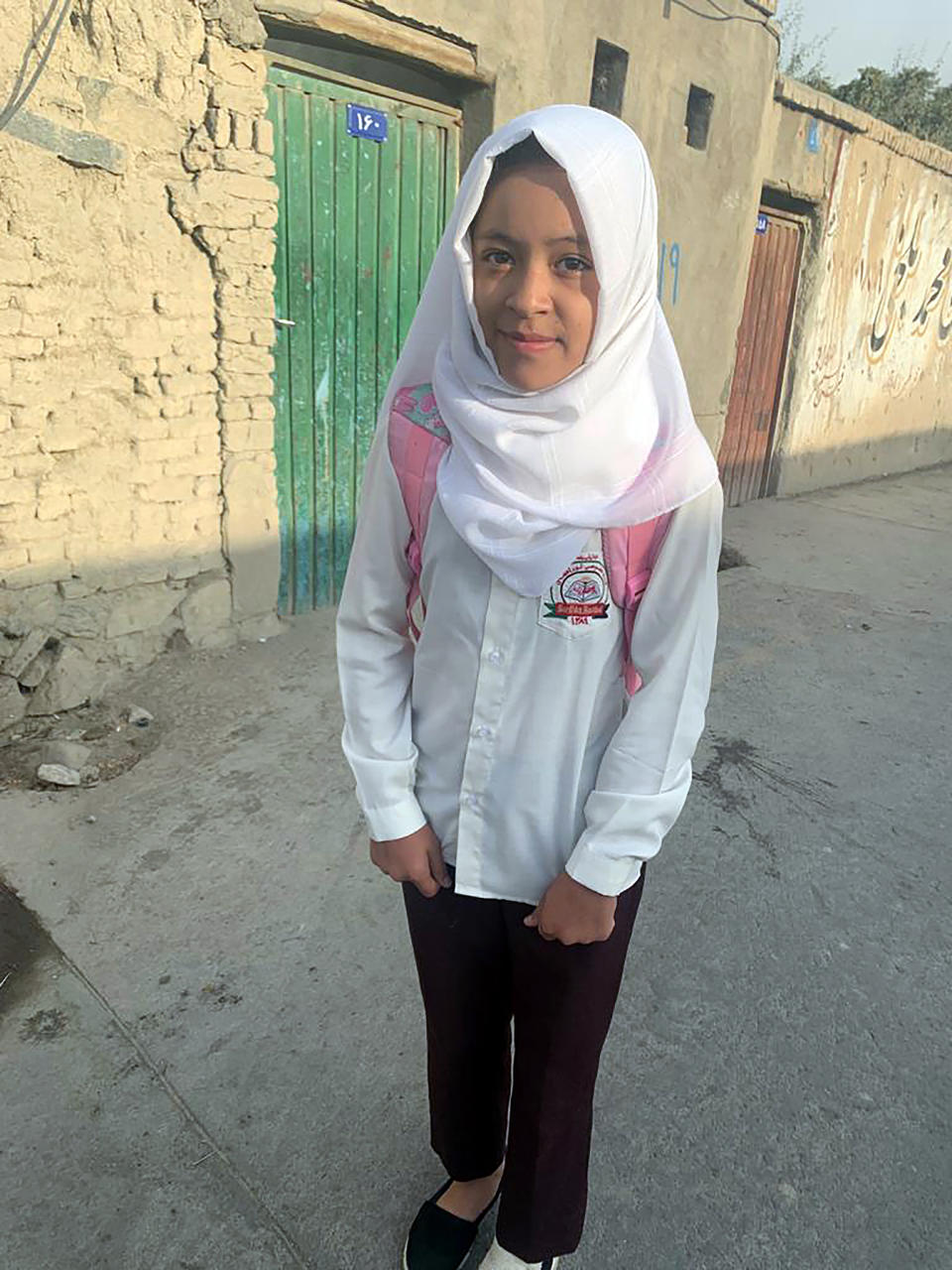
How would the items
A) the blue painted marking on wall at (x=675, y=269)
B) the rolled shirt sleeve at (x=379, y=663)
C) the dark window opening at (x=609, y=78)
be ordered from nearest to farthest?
the rolled shirt sleeve at (x=379, y=663) → the dark window opening at (x=609, y=78) → the blue painted marking on wall at (x=675, y=269)

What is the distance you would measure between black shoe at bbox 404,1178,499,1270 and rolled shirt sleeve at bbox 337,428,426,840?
31.4 inches

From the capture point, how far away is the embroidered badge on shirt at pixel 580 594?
118cm

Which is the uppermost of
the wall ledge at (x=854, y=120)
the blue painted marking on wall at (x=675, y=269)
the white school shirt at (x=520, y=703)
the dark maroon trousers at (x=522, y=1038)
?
the wall ledge at (x=854, y=120)

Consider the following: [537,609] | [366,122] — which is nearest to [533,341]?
[537,609]

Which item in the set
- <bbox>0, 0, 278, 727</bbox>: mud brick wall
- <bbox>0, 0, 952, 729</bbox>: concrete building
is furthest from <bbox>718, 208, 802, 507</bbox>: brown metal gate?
<bbox>0, 0, 278, 727</bbox>: mud brick wall

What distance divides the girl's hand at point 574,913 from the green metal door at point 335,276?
10.8ft

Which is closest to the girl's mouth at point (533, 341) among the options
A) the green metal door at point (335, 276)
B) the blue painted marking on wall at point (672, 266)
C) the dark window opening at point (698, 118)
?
the green metal door at point (335, 276)

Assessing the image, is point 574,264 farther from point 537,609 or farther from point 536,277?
point 537,609

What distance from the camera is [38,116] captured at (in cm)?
295

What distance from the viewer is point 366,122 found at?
4.04 m

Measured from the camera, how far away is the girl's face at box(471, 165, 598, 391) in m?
1.07

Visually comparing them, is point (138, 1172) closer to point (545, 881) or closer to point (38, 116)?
point (545, 881)

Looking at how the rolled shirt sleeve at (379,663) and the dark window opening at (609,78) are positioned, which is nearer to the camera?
the rolled shirt sleeve at (379,663)

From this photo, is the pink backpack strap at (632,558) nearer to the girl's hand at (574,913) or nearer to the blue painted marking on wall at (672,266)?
the girl's hand at (574,913)
